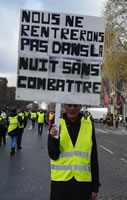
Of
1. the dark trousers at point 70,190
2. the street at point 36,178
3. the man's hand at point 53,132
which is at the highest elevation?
the man's hand at point 53,132

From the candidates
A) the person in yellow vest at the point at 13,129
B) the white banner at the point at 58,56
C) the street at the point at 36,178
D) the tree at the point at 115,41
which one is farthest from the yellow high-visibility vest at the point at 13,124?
the tree at the point at 115,41

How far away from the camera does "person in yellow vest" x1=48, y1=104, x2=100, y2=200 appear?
3318 mm

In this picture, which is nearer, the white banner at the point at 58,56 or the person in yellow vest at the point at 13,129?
the white banner at the point at 58,56

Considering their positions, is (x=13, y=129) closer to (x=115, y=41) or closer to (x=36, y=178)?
(x=36, y=178)

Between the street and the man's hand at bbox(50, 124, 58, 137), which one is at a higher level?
the man's hand at bbox(50, 124, 58, 137)

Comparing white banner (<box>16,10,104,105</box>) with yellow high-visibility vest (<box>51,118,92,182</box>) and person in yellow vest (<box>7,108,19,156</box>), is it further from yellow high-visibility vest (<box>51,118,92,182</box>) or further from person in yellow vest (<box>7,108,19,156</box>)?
person in yellow vest (<box>7,108,19,156</box>)

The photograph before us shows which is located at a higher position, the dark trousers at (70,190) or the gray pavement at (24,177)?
the dark trousers at (70,190)

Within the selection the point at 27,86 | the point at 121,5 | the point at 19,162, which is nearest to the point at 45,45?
the point at 27,86

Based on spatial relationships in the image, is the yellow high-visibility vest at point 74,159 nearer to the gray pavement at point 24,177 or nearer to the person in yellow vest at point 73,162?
the person in yellow vest at point 73,162

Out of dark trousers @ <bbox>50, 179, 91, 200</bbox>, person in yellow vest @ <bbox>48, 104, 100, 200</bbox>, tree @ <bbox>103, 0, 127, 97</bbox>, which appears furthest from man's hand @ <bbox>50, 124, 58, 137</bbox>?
tree @ <bbox>103, 0, 127, 97</bbox>

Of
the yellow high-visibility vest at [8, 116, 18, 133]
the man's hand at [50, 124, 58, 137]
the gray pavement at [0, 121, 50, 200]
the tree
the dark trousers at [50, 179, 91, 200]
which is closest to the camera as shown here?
the dark trousers at [50, 179, 91, 200]

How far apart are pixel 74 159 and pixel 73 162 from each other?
0.03m

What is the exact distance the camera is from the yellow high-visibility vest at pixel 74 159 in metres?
3.36

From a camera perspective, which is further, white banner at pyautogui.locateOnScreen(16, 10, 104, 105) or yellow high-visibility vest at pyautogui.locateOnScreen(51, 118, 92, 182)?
white banner at pyautogui.locateOnScreen(16, 10, 104, 105)
